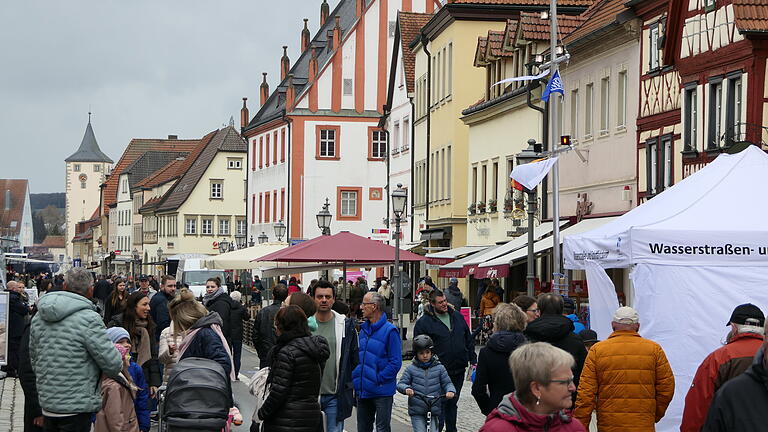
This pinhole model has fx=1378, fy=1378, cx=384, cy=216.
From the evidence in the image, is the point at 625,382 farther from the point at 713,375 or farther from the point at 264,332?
the point at 264,332

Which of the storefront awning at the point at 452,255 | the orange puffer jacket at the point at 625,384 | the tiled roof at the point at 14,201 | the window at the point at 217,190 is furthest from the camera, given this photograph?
the tiled roof at the point at 14,201

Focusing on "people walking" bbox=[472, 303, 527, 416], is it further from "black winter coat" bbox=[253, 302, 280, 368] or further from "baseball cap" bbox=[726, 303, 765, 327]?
"black winter coat" bbox=[253, 302, 280, 368]

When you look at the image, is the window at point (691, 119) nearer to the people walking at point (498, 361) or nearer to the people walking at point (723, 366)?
the people walking at point (498, 361)

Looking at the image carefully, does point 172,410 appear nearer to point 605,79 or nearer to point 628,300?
point 628,300

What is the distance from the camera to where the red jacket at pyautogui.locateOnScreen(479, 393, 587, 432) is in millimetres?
5602

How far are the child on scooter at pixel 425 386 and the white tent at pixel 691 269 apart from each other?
7.55ft

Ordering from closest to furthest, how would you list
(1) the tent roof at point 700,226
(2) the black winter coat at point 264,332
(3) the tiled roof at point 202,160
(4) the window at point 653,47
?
(1) the tent roof at point 700,226 → (2) the black winter coat at point 264,332 → (4) the window at point 653,47 → (3) the tiled roof at point 202,160

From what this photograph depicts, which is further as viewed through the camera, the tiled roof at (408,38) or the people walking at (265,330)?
the tiled roof at (408,38)

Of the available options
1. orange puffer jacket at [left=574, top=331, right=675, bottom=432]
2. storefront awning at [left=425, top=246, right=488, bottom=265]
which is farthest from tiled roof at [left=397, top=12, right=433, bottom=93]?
orange puffer jacket at [left=574, top=331, right=675, bottom=432]

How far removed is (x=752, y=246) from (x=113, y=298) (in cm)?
808

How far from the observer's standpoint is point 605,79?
104 ft

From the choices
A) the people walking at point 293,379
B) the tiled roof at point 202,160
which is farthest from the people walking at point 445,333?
the tiled roof at point 202,160

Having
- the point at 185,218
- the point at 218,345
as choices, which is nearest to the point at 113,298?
the point at 218,345

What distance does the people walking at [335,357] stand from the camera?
11969mm
